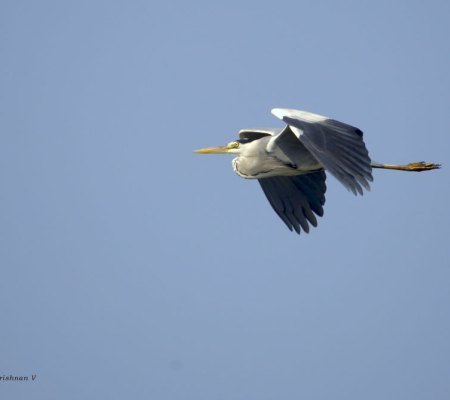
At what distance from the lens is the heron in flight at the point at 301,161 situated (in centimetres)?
913

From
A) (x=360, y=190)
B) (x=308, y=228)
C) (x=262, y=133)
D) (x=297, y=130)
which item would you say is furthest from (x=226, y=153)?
(x=360, y=190)

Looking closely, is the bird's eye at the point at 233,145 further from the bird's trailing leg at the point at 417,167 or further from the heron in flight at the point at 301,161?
the bird's trailing leg at the point at 417,167

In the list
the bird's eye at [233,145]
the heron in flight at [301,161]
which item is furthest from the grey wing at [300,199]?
the bird's eye at [233,145]

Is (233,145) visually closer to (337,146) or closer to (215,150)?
(215,150)

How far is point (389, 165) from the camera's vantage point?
1148cm

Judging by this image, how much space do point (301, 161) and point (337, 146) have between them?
1.23m

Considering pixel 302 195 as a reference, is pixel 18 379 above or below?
below

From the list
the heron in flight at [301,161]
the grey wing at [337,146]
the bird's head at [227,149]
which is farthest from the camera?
the bird's head at [227,149]

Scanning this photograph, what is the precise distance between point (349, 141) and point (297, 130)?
0.50 metres

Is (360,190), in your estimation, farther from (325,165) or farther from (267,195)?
(267,195)

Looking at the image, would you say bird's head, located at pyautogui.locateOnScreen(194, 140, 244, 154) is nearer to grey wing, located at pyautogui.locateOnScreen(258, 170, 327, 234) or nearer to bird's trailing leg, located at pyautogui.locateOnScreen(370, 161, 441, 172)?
grey wing, located at pyautogui.locateOnScreen(258, 170, 327, 234)

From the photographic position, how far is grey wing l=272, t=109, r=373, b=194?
8977 mm

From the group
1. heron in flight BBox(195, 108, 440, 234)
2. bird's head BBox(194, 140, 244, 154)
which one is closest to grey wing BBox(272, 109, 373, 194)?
heron in flight BBox(195, 108, 440, 234)

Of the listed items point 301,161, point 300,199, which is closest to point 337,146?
point 301,161
